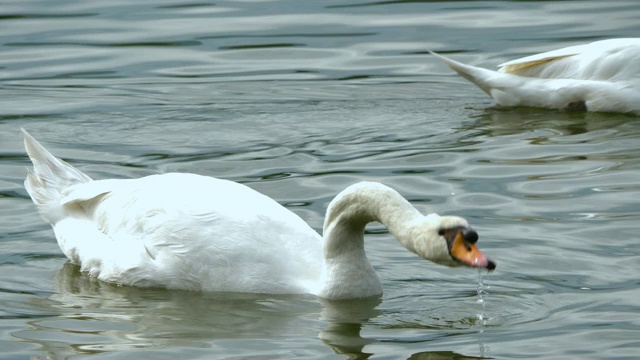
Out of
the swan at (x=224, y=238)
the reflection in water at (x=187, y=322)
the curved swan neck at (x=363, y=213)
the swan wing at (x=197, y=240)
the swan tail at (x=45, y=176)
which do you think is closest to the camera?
the reflection in water at (x=187, y=322)

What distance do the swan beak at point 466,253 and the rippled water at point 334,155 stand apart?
1.59 feet

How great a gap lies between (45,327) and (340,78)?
300 inches

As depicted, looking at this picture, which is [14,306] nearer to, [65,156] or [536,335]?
[536,335]

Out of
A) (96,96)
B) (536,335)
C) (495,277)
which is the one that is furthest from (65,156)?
(536,335)

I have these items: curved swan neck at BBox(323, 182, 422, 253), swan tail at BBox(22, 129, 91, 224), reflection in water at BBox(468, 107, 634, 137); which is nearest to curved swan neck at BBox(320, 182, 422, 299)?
curved swan neck at BBox(323, 182, 422, 253)

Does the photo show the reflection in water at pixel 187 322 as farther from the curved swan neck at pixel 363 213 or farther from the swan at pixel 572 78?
the swan at pixel 572 78

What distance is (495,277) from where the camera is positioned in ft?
31.3

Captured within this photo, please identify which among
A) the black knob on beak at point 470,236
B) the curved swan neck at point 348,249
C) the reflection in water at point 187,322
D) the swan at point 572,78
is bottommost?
the reflection in water at point 187,322

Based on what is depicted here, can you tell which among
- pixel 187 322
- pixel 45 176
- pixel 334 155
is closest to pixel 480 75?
pixel 334 155

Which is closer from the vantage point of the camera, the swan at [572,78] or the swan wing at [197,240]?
the swan wing at [197,240]

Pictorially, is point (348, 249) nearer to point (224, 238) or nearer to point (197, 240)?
point (224, 238)

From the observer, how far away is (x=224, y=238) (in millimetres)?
9352

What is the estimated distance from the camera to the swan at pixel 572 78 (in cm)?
1430

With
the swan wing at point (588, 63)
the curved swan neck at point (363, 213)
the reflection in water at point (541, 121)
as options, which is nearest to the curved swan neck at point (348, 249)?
the curved swan neck at point (363, 213)
